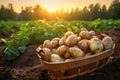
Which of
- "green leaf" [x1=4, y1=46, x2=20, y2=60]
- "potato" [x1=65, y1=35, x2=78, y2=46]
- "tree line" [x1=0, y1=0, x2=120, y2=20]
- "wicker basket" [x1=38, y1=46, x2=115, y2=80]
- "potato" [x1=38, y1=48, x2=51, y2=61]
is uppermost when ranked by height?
"potato" [x1=65, y1=35, x2=78, y2=46]

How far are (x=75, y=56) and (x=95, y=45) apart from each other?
0.35 metres

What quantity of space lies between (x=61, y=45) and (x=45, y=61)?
516 millimetres

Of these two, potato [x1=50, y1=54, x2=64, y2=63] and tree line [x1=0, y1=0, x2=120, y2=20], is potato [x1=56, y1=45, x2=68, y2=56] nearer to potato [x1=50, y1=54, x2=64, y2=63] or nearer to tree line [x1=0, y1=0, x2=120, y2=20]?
potato [x1=50, y1=54, x2=64, y2=63]

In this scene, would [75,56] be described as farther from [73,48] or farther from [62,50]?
[62,50]

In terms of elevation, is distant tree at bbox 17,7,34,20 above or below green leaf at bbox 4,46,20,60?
below

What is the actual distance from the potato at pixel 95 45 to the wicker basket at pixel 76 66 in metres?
0.09

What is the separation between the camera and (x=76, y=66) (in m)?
4.35

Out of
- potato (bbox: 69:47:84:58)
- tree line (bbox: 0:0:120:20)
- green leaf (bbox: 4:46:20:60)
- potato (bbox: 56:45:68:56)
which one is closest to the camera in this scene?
potato (bbox: 69:47:84:58)

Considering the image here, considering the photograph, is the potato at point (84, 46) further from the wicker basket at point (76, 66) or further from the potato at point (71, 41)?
the wicker basket at point (76, 66)

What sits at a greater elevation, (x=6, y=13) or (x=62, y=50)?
(x=62, y=50)

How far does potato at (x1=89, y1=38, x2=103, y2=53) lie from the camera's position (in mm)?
4602

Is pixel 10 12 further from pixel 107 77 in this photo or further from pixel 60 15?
Answer: pixel 107 77

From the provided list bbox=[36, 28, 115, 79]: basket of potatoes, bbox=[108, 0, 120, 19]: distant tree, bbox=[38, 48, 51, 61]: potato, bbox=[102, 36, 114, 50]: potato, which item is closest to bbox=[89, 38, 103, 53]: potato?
bbox=[36, 28, 115, 79]: basket of potatoes

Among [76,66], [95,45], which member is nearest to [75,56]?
[76,66]
